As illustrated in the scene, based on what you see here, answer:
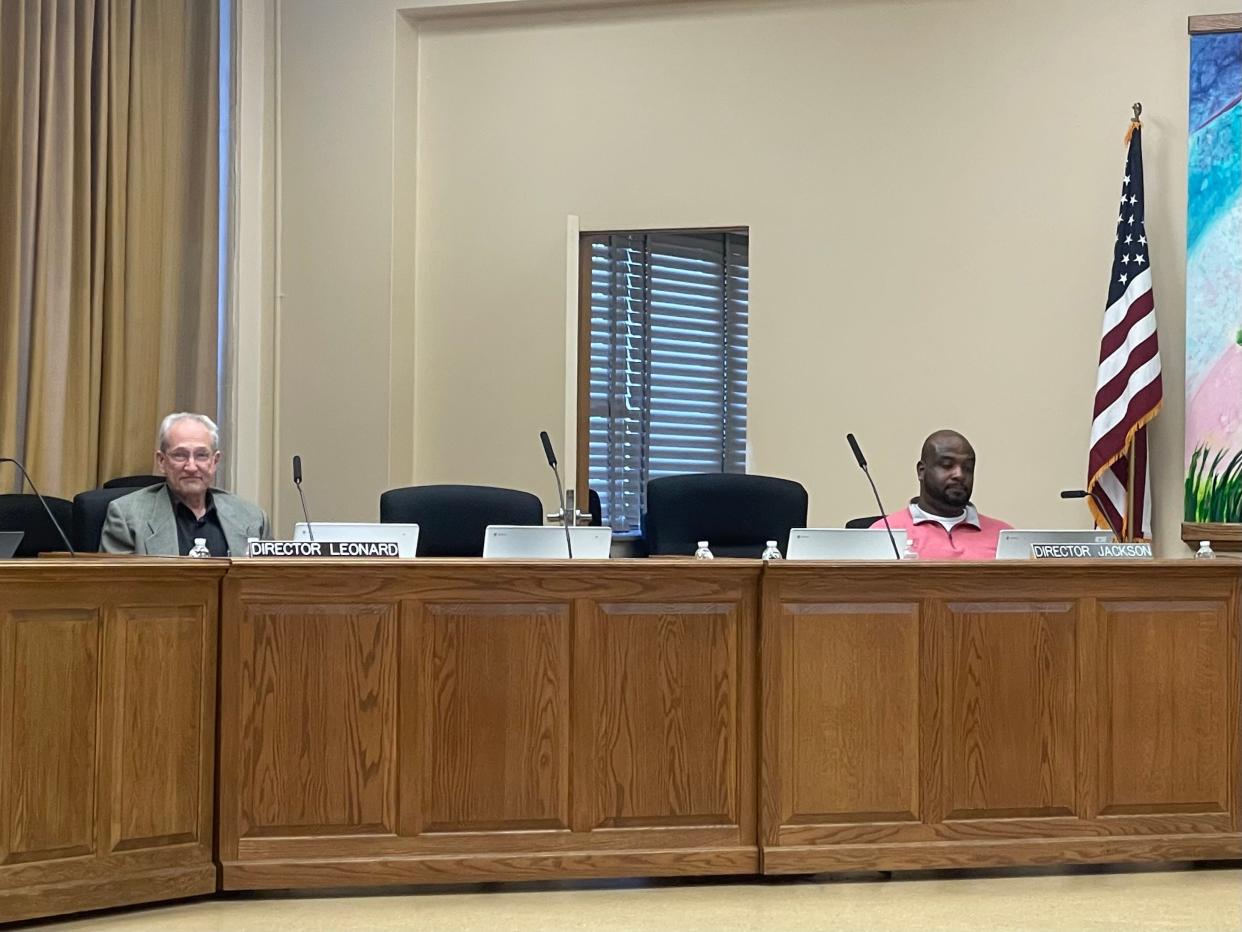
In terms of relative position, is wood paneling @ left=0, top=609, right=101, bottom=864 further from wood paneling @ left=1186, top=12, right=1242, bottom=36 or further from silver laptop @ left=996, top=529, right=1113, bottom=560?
wood paneling @ left=1186, top=12, right=1242, bottom=36

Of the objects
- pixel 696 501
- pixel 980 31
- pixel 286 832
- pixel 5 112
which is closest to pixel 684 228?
pixel 980 31

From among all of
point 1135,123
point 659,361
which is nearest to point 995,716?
point 1135,123

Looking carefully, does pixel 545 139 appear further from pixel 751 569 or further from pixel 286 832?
pixel 286 832

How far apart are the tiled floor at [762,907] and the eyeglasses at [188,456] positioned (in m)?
1.42

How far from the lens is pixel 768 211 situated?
641 cm

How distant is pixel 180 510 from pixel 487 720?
145 cm

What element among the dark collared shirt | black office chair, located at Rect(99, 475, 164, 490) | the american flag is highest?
the american flag

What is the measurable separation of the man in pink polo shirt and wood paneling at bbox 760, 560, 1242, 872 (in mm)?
822

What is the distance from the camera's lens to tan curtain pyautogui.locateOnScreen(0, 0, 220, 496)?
539 centimetres

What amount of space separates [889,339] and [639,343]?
111cm

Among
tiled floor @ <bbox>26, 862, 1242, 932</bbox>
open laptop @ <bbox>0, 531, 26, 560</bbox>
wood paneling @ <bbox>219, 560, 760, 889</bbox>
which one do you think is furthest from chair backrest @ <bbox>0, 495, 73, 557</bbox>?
tiled floor @ <bbox>26, 862, 1242, 932</bbox>

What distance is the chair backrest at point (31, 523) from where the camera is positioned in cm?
441

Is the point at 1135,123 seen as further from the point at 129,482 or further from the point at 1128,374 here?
the point at 129,482

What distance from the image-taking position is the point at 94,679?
3426mm
